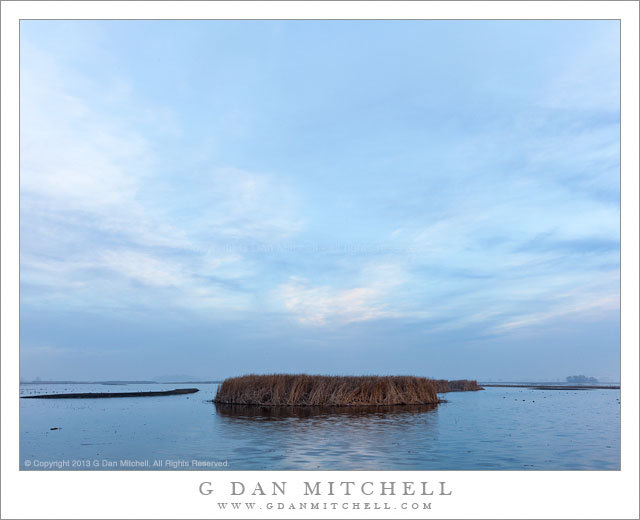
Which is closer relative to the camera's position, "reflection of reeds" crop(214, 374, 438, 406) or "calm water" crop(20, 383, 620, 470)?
"calm water" crop(20, 383, 620, 470)

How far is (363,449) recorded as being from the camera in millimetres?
17312

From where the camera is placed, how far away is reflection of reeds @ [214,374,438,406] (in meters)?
37.0

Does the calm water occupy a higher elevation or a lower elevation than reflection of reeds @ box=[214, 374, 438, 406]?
higher

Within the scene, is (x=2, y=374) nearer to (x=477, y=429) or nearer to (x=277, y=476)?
(x=277, y=476)

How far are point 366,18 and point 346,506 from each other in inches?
523

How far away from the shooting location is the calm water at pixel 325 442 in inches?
615

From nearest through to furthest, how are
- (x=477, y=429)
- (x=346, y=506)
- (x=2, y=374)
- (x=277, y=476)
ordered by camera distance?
(x=346, y=506)
(x=277, y=476)
(x=2, y=374)
(x=477, y=429)

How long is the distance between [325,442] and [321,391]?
60.4 ft

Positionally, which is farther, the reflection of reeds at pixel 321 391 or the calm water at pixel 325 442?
the reflection of reeds at pixel 321 391

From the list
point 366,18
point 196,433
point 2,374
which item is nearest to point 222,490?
point 2,374

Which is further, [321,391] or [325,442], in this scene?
[321,391]

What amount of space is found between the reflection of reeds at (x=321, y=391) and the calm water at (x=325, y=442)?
672 centimetres

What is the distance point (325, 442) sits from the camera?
61.3 ft

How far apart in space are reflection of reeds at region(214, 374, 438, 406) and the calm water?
6.72 meters
